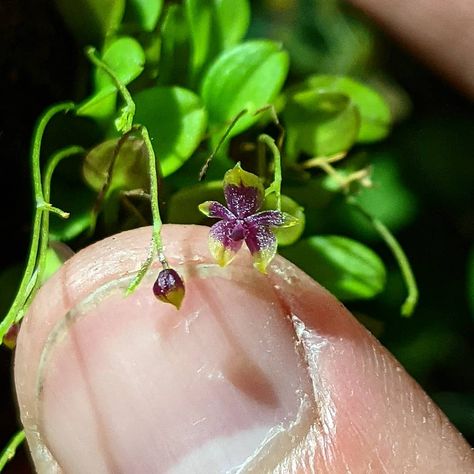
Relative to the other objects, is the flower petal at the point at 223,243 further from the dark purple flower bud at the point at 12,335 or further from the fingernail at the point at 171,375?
the dark purple flower bud at the point at 12,335

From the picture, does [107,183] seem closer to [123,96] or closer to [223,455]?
[123,96]

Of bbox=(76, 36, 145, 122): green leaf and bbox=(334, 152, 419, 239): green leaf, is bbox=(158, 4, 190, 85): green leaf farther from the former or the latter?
bbox=(334, 152, 419, 239): green leaf

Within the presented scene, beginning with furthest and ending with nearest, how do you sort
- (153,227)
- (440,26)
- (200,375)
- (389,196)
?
(440,26) → (389,196) → (200,375) → (153,227)

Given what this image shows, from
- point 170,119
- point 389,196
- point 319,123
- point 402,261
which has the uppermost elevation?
point 170,119

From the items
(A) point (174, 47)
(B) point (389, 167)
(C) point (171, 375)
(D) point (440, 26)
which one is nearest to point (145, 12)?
(A) point (174, 47)

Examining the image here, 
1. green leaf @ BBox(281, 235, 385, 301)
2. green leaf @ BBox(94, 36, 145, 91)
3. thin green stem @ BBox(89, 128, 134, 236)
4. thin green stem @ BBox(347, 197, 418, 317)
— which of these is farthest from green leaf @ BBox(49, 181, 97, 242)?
thin green stem @ BBox(347, 197, 418, 317)

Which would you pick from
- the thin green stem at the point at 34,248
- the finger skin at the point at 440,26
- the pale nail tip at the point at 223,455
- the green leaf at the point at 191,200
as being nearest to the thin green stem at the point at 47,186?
the thin green stem at the point at 34,248
